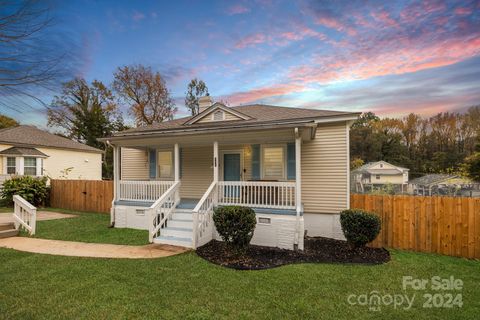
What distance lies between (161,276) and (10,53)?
161 inches

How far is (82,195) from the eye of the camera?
509 inches

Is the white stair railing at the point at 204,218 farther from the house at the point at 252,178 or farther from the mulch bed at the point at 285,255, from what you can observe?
the mulch bed at the point at 285,255

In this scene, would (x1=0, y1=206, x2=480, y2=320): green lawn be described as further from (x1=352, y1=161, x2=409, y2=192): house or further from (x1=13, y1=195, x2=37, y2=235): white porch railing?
(x1=352, y1=161, x2=409, y2=192): house

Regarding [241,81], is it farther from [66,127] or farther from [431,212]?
[66,127]

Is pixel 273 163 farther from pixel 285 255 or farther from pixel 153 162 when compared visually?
pixel 153 162

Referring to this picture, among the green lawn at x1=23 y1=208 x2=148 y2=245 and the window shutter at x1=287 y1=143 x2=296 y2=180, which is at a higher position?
the window shutter at x1=287 y1=143 x2=296 y2=180

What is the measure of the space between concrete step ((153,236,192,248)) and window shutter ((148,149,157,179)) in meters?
4.48

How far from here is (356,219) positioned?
6.22 m

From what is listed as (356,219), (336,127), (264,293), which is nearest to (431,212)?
(356,219)

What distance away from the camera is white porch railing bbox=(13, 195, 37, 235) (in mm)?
7777

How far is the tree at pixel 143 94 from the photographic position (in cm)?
2659

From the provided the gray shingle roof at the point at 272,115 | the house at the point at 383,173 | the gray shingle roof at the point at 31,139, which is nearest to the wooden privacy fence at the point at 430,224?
the gray shingle roof at the point at 272,115

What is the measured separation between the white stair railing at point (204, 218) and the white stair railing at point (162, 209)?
131cm

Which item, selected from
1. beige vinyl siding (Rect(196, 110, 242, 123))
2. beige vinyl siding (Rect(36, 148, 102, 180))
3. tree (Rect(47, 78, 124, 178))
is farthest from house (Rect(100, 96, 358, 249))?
tree (Rect(47, 78, 124, 178))
